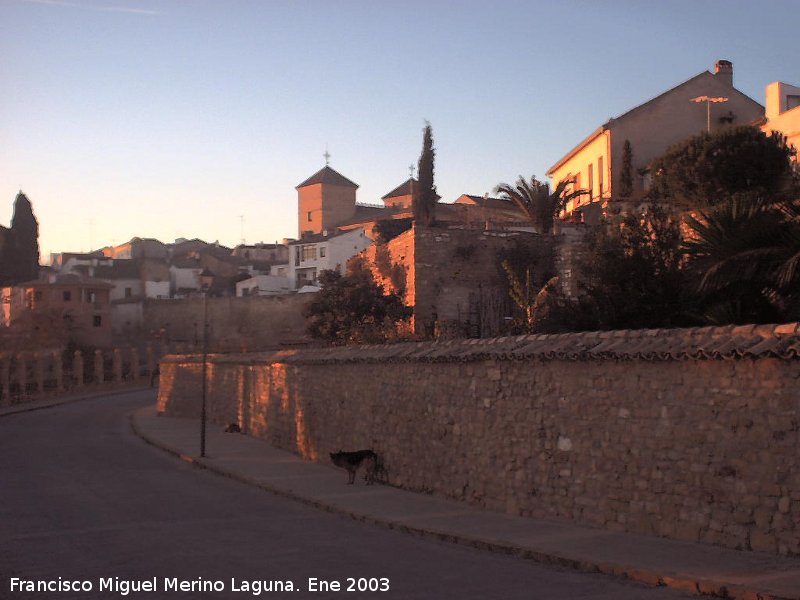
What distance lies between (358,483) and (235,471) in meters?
4.68

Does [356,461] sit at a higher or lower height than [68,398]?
higher

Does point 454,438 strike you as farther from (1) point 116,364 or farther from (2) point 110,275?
(2) point 110,275

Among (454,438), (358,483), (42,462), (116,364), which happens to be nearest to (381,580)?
(454,438)

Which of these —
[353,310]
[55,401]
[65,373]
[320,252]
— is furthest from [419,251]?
[320,252]

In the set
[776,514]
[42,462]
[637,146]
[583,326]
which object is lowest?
[42,462]

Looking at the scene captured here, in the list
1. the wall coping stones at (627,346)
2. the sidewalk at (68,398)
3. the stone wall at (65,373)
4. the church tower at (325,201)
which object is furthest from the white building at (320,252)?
the wall coping stones at (627,346)

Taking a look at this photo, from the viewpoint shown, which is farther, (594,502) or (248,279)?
A: (248,279)

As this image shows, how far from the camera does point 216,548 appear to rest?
13.2 m

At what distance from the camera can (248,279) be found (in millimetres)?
98062

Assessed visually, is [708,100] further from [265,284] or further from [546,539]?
[265,284]

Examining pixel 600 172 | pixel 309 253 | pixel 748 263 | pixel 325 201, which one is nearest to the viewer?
pixel 748 263

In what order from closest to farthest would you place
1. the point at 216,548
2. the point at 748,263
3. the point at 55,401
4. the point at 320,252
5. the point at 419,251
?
the point at 216,548, the point at 748,263, the point at 419,251, the point at 55,401, the point at 320,252

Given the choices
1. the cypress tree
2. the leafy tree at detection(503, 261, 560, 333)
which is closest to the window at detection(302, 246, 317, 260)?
the cypress tree

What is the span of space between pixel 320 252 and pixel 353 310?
58137 mm
